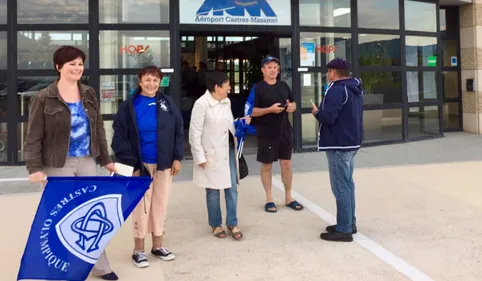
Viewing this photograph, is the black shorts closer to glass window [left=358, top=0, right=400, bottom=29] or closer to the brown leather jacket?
the brown leather jacket

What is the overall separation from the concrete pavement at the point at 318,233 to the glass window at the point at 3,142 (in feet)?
5.97

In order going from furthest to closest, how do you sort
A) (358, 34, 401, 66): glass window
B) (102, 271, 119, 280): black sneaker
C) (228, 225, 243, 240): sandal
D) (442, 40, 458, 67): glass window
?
(442, 40, 458, 67): glass window, (358, 34, 401, 66): glass window, (228, 225, 243, 240): sandal, (102, 271, 119, 280): black sneaker

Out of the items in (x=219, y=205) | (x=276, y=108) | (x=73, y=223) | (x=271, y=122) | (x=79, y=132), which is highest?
(x=276, y=108)

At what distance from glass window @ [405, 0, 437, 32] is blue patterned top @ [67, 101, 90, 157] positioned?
9.30 metres

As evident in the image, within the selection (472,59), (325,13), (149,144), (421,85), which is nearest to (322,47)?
(325,13)

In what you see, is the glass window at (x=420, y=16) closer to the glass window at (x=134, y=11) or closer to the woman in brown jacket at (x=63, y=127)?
the glass window at (x=134, y=11)

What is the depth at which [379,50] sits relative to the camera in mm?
10625

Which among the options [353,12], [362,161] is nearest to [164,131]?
[362,161]

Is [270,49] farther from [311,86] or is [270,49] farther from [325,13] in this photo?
[325,13]

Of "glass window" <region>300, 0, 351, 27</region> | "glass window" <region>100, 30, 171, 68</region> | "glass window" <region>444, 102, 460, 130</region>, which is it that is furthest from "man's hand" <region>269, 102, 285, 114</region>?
"glass window" <region>444, 102, 460, 130</region>

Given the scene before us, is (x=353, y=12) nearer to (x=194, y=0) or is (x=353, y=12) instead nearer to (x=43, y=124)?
(x=194, y=0)

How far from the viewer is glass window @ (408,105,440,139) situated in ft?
37.0

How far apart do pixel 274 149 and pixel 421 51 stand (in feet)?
24.0

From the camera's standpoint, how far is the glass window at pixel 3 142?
8.70m
